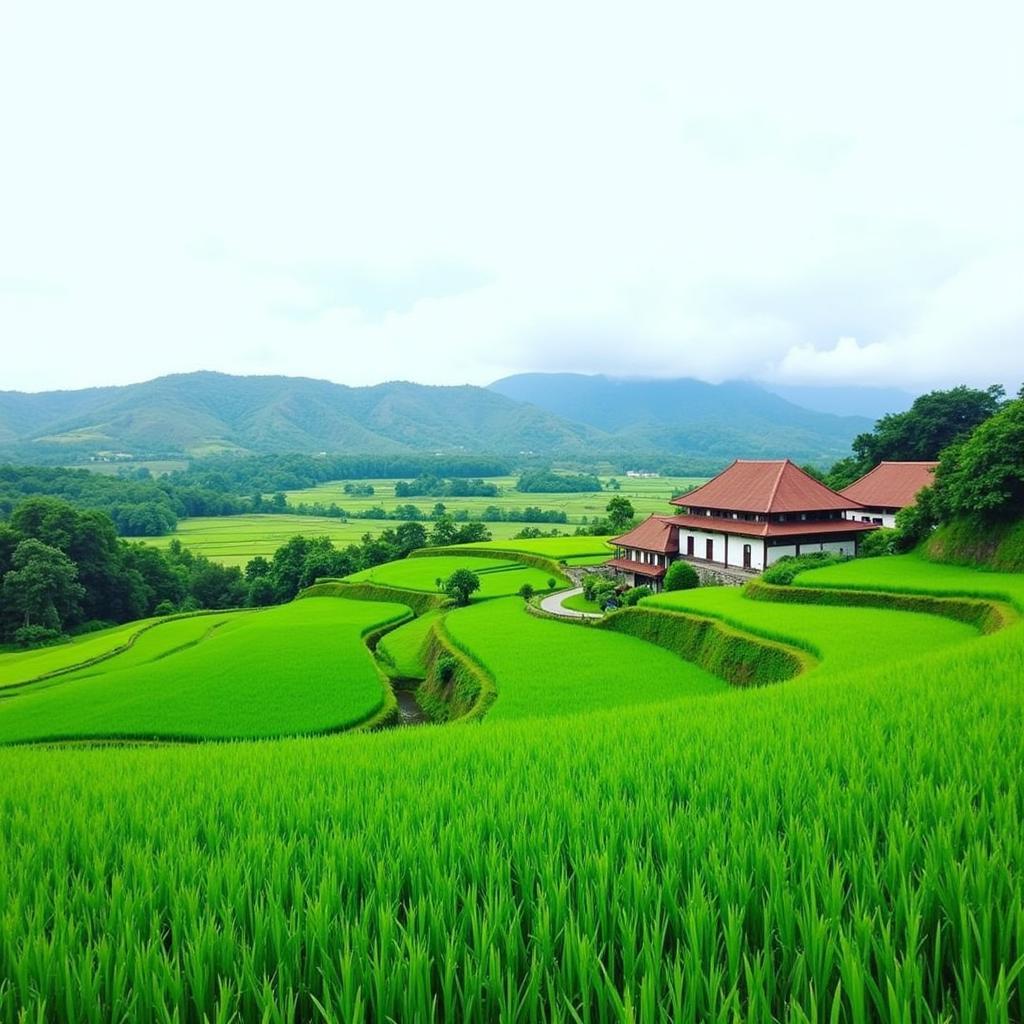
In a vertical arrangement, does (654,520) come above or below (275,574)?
above

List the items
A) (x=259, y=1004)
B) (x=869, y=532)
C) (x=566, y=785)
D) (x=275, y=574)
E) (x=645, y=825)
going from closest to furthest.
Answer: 1. (x=259, y=1004)
2. (x=645, y=825)
3. (x=566, y=785)
4. (x=869, y=532)
5. (x=275, y=574)

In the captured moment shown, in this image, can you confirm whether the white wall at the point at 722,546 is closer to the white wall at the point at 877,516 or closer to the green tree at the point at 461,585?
the white wall at the point at 877,516

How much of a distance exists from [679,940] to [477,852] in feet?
4.47

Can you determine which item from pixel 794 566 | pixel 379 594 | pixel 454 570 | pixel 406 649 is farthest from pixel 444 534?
pixel 794 566

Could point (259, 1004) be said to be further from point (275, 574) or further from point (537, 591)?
point (275, 574)

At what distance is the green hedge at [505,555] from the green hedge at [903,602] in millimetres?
20030

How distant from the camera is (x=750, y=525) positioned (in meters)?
35.3

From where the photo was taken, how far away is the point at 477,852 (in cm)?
387

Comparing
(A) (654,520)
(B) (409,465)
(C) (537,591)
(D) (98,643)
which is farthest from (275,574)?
(B) (409,465)

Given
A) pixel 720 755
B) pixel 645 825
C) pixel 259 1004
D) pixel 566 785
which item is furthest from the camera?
pixel 720 755

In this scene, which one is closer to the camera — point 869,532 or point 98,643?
point 869,532

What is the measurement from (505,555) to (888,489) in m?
27.5

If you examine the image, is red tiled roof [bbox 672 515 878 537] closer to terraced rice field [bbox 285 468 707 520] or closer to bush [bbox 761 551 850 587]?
bush [bbox 761 551 850 587]

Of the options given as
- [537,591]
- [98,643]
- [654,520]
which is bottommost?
[98,643]
